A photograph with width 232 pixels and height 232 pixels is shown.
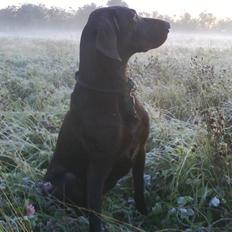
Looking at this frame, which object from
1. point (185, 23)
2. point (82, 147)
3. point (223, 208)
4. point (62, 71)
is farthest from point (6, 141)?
point (185, 23)

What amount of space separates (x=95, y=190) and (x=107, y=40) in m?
0.87

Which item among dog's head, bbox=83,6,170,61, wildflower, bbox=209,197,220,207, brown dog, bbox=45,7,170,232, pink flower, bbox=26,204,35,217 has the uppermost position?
dog's head, bbox=83,6,170,61

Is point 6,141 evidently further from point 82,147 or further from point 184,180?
point 184,180

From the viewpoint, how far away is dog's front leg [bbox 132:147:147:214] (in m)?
3.13

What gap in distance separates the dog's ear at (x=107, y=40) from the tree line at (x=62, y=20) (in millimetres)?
22676

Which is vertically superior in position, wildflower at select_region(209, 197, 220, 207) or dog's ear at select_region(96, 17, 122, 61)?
dog's ear at select_region(96, 17, 122, 61)

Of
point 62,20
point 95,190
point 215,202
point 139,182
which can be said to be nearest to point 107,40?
point 95,190

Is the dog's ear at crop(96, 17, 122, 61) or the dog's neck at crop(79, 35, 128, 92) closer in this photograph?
the dog's ear at crop(96, 17, 122, 61)

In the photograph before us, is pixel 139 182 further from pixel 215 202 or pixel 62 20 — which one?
pixel 62 20

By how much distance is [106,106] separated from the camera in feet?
9.11

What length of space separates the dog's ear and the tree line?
2268 centimetres

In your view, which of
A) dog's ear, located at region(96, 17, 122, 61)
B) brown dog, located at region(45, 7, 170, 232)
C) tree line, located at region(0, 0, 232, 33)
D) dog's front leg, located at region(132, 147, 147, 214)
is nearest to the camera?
dog's ear, located at region(96, 17, 122, 61)

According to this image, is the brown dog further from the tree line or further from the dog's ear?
the tree line

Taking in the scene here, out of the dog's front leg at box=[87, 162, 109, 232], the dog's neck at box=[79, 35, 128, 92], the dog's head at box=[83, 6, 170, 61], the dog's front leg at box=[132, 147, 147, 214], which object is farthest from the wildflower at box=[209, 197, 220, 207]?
the dog's head at box=[83, 6, 170, 61]
